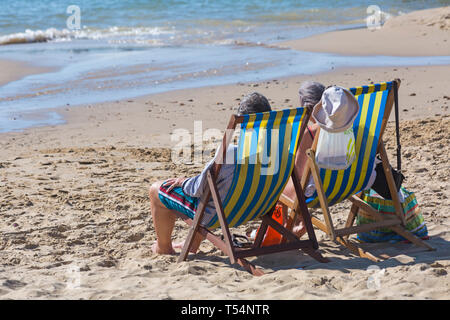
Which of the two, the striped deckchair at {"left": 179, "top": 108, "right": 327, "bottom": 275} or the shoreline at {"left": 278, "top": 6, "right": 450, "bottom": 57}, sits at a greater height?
the shoreline at {"left": 278, "top": 6, "right": 450, "bottom": 57}

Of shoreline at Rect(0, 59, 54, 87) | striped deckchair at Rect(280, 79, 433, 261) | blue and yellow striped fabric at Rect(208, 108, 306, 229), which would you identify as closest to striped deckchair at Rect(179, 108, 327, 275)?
blue and yellow striped fabric at Rect(208, 108, 306, 229)

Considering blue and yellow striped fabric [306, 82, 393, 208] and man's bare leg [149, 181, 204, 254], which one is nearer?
blue and yellow striped fabric [306, 82, 393, 208]

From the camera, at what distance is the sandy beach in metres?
3.67

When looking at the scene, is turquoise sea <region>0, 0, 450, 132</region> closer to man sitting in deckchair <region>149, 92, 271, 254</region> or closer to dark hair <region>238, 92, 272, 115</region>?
man sitting in deckchair <region>149, 92, 271, 254</region>

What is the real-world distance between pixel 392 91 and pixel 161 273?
69.8 inches

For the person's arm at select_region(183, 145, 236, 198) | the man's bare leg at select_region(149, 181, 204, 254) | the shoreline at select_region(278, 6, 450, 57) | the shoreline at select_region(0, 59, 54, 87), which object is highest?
the shoreline at select_region(278, 6, 450, 57)

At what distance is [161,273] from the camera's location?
4043mm

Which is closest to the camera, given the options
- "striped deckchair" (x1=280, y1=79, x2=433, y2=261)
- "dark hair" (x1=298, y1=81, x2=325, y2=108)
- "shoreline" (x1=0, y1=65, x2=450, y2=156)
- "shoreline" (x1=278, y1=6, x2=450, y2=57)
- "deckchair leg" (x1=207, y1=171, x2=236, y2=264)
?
"deckchair leg" (x1=207, y1=171, x2=236, y2=264)

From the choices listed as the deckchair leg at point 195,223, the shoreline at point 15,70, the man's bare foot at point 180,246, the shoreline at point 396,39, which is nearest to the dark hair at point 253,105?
the deckchair leg at point 195,223

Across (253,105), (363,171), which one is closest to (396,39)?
(363,171)

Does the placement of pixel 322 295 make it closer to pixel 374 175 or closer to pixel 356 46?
pixel 374 175

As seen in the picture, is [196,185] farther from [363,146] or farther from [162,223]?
[363,146]

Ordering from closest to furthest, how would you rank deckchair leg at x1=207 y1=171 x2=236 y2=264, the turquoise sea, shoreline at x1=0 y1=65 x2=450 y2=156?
deckchair leg at x1=207 y1=171 x2=236 y2=264
shoreline at x1=0 y1=65 x2=450 y2=156
the turquoise sea

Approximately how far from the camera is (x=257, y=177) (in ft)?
12.8
